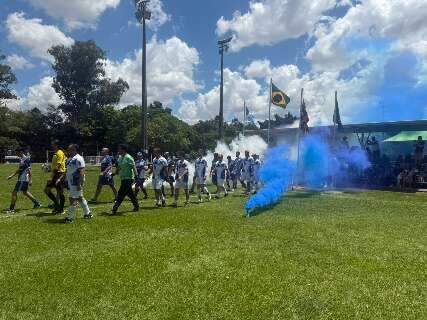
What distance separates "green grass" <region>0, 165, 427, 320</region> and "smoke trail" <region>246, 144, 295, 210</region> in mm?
1683

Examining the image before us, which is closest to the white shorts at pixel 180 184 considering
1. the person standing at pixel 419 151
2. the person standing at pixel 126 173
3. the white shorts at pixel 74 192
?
the person standing at pixel 126 173

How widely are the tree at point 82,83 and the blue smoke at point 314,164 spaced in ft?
162

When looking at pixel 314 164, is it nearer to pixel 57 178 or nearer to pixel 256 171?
pixel 256 171

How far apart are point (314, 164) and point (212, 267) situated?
54.6ft

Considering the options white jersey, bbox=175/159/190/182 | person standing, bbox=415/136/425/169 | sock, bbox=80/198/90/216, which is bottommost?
sock, bbox=80/198/90/216

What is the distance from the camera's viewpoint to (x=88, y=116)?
6575 cm

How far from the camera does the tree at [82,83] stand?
2635 inches

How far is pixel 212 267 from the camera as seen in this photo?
737cm

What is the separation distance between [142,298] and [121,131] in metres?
55.1

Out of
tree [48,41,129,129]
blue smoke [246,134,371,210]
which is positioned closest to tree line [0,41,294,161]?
tree [48,41,129,129]

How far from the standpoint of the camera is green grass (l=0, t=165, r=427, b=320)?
5.71 m

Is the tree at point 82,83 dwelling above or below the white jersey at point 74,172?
above

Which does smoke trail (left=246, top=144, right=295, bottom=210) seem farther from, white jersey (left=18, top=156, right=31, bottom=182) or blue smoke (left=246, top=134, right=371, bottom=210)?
white jersey (left=18, top=156, right=31, bottom=182)

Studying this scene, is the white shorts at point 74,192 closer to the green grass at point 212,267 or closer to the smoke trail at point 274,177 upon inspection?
the green grass at point 212,267
